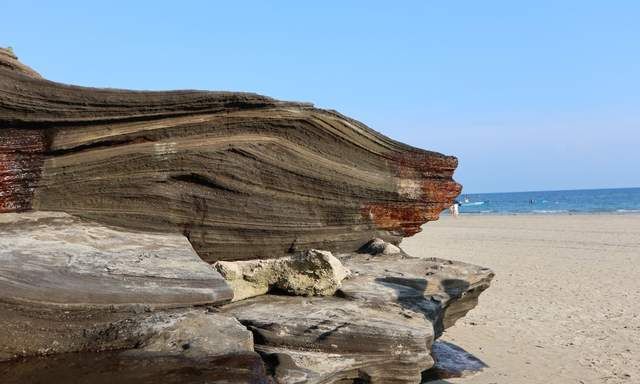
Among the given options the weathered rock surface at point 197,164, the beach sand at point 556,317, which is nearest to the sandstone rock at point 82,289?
the weathered rock surface at point 197,164

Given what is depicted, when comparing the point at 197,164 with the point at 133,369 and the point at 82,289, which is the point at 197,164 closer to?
the point at 82,289

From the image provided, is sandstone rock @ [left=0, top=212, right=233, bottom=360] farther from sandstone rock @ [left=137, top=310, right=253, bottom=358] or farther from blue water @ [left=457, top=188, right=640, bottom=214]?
blue water @ [left=457, top=188, right=640, bottom=214]

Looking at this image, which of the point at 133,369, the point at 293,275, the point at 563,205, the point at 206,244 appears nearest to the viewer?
the point at 133,369

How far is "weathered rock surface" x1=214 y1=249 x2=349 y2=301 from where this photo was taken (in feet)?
20.4

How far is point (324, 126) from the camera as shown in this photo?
7254mm

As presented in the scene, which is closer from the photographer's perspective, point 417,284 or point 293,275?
point 293,275

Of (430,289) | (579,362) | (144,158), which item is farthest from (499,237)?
(144,158)

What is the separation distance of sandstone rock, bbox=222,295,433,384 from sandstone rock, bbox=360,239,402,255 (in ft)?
6.63

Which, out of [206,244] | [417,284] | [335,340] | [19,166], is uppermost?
[19,166]

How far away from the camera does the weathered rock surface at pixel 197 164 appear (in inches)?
234

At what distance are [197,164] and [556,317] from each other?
9207 mm

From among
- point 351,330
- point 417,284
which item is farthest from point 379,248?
point 351,330

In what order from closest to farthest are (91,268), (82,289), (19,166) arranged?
(82,289)
(91,268)
(19,166)

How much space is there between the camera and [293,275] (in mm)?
6312
